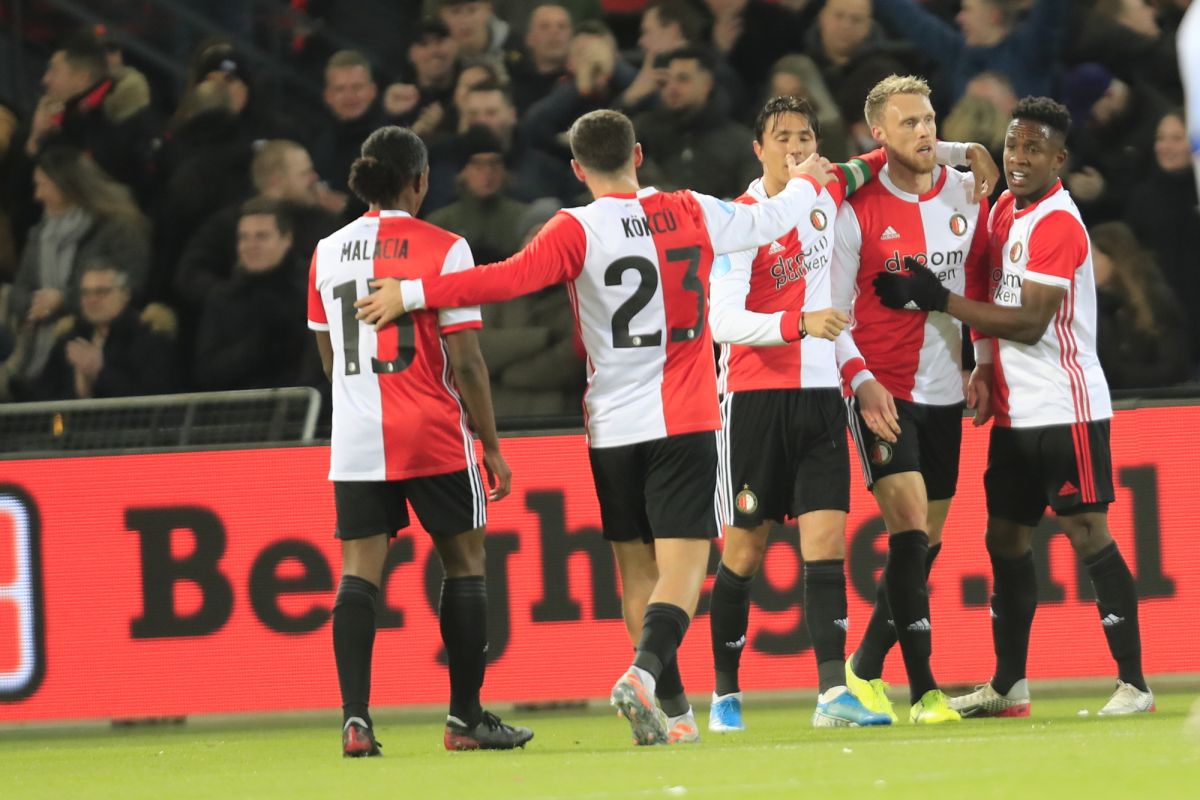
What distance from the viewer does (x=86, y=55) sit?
1127 centimetres

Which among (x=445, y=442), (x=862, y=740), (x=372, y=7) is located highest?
(x=372, y=7)

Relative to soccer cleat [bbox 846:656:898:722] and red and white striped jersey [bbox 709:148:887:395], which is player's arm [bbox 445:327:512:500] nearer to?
red and white striped jersey [bbox 709:148:887:395]

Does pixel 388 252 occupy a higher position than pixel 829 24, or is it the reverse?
pixel 829 24

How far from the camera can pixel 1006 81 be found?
9.86 meters

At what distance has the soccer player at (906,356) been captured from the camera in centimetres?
723

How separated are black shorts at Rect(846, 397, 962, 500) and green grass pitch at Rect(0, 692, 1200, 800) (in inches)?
37.6

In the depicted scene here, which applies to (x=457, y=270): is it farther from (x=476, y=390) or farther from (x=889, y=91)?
(x=889, y=91)

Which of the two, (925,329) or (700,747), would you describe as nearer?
(700,747)

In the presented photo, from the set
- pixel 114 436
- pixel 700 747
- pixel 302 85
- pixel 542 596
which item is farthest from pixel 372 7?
pixel 700 747

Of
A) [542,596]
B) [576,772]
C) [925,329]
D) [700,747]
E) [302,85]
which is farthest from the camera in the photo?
[302,85]

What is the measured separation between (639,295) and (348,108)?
15.9 feet

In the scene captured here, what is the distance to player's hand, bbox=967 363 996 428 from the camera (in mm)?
7492

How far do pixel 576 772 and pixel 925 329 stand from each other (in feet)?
8.45

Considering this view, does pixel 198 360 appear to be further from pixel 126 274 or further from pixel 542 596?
pixel 542 596
